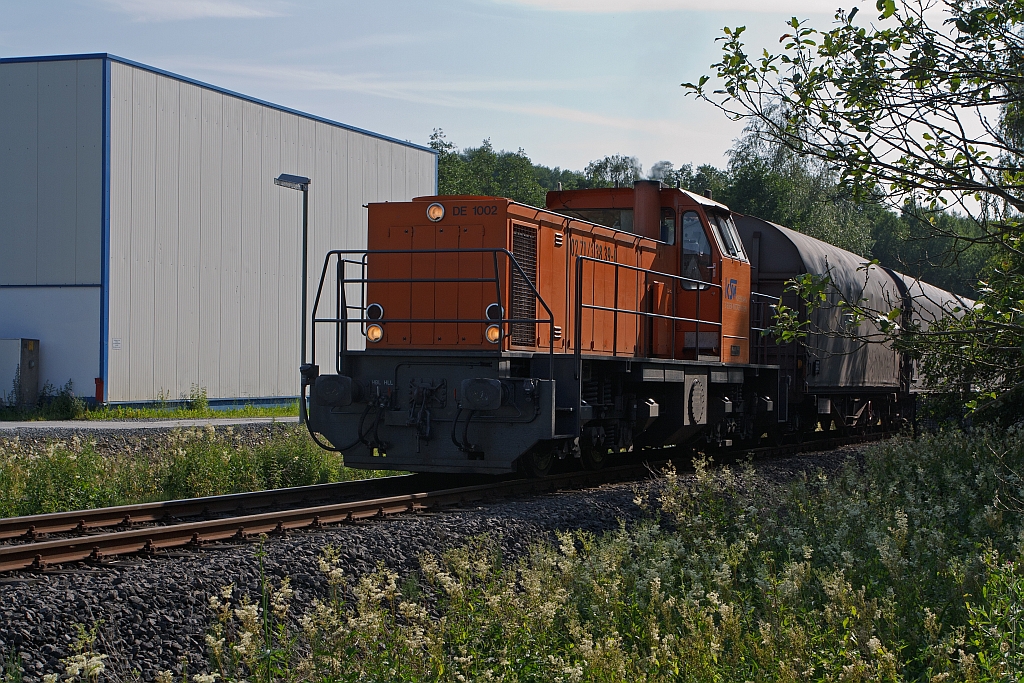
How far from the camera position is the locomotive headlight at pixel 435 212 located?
34.3ft

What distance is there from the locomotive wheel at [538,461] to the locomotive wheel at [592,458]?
1.02 metres

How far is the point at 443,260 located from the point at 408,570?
4.13 m

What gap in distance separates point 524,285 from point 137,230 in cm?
1460

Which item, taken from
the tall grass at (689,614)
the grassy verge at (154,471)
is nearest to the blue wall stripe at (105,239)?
the grassy verge at (154,471)

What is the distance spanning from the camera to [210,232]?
2380 centimetres

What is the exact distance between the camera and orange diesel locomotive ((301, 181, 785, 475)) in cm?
959

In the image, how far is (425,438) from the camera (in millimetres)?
9688

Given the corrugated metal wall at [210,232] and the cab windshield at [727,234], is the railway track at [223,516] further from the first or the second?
the corrugated metal wall at [210,232]

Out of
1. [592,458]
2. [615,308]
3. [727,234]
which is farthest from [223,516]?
[727,234]

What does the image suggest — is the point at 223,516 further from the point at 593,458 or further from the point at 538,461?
the point at 593,458

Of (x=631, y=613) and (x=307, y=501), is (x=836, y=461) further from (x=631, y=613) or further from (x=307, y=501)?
(x=631, y=613)

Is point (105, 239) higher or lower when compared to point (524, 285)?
higher

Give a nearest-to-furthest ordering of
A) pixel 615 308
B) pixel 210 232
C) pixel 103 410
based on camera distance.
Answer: pixel 615 308
pixel 103 410
pixel 210 232

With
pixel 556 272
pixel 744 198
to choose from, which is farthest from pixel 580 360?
pixel 744 198
